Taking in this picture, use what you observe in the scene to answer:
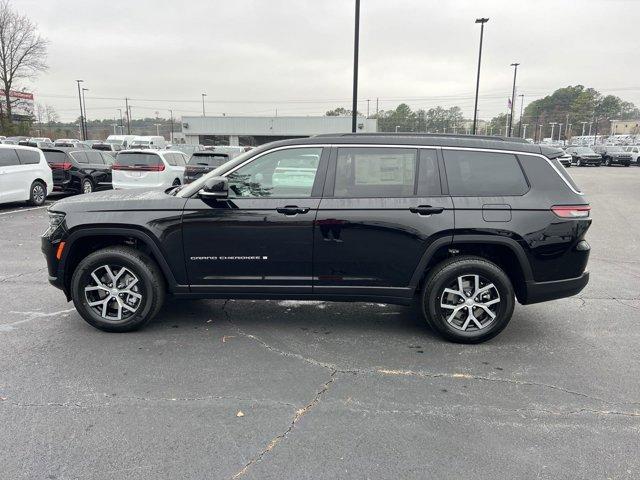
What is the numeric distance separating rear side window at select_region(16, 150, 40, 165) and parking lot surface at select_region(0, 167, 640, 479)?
8.83 meters

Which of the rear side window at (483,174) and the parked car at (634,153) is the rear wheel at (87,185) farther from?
the parked car at (634,153)

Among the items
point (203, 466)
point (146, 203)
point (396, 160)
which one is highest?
point (396, 160)

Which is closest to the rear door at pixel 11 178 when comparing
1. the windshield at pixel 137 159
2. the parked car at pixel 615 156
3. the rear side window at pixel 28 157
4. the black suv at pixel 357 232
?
the rear side window at pixel 28 157

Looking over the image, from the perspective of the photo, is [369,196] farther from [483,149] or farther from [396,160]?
[483,149]

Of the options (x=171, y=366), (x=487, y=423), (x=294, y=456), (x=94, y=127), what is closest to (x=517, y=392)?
(x=487, y=423)

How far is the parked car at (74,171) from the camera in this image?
48.4ft

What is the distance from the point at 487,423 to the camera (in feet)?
10.4

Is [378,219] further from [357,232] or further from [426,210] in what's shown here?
[426,210]

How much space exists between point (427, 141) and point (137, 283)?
3.02 metres

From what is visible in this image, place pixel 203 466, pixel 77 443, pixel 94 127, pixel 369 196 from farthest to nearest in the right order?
pixel 94 127 → pixel 369 196 → pixel 77 443 → pixel 203 466

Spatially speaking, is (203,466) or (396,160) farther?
(396,160)

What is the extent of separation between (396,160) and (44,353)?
351cm

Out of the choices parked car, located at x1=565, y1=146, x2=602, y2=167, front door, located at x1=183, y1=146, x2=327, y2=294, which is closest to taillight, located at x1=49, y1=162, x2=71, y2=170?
front door, located at x1=183, y1=146, x2=327, y2=294

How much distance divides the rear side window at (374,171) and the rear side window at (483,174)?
0.37 meters
